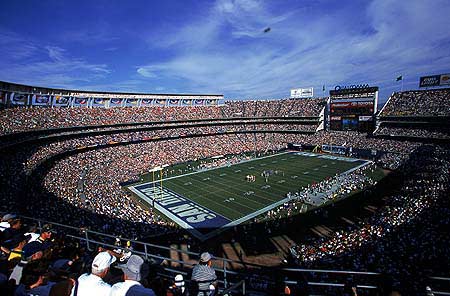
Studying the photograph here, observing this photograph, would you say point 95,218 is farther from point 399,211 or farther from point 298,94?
point 298,94

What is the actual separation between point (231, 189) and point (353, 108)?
131ft

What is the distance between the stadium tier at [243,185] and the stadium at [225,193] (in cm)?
15

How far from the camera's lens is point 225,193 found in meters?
27.5

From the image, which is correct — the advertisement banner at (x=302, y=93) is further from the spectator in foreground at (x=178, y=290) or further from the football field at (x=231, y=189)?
the spectator in foreground at (x=178, y=290)

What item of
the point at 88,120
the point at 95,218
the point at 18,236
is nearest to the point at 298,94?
the point at 88,120

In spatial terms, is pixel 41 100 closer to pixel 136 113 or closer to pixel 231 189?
pixel 136 113

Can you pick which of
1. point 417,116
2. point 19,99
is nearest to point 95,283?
point 19,99

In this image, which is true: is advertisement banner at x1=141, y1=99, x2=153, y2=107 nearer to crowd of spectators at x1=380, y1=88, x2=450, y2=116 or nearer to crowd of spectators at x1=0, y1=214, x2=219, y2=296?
crowd of spectators at x1=380, y1=88, x2=450, y2=116

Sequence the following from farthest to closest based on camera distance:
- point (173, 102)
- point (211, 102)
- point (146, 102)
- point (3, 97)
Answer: point (211, 102), point (173, 102), point (146, 102), point (3, 97)

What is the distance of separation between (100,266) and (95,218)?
54.1 feet

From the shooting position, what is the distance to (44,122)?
1481 inches

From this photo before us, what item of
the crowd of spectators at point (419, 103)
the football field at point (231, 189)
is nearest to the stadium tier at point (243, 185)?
the football field at point (231, 189)

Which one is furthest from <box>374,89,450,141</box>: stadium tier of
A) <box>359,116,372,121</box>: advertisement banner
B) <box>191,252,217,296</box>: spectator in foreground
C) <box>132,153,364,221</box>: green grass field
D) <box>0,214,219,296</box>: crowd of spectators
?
<box>0,214,219,296</box>: crowd of spectators

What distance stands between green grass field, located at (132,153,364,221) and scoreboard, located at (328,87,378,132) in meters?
14.9
